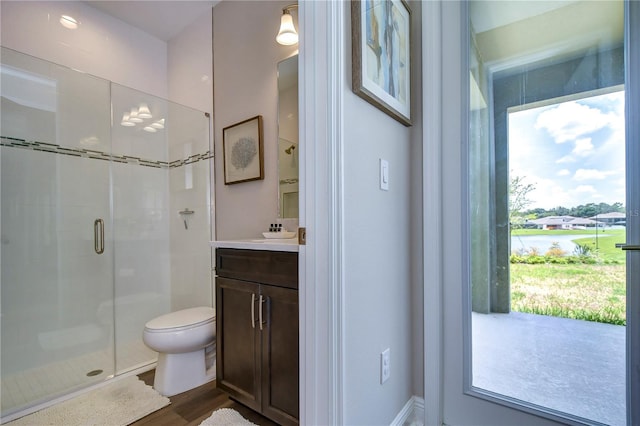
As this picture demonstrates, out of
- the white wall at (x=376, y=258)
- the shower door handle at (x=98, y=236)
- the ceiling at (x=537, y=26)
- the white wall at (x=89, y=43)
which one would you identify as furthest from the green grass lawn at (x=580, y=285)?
the white wall at (x=89, y=43)

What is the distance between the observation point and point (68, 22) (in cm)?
232

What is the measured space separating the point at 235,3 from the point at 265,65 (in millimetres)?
646

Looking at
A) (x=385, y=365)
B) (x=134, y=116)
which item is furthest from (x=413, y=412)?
(x=134, y=116)

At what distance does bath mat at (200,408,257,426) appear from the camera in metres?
1.51

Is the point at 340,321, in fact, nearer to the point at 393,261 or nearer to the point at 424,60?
the point at 393,261

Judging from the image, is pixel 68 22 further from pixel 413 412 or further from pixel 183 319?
pixel 413 412

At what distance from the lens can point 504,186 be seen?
134 centimetres

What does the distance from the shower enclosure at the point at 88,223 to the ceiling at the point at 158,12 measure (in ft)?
2.10

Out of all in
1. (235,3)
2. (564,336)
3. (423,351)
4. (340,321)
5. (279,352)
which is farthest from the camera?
(235,3)

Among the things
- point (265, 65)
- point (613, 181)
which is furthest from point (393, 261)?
point (265, 65)

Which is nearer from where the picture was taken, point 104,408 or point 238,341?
point 238,341

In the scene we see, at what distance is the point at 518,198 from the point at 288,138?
4.29 ft

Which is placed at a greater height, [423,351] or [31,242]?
[31,242]

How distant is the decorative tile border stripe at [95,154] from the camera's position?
2.00 m
